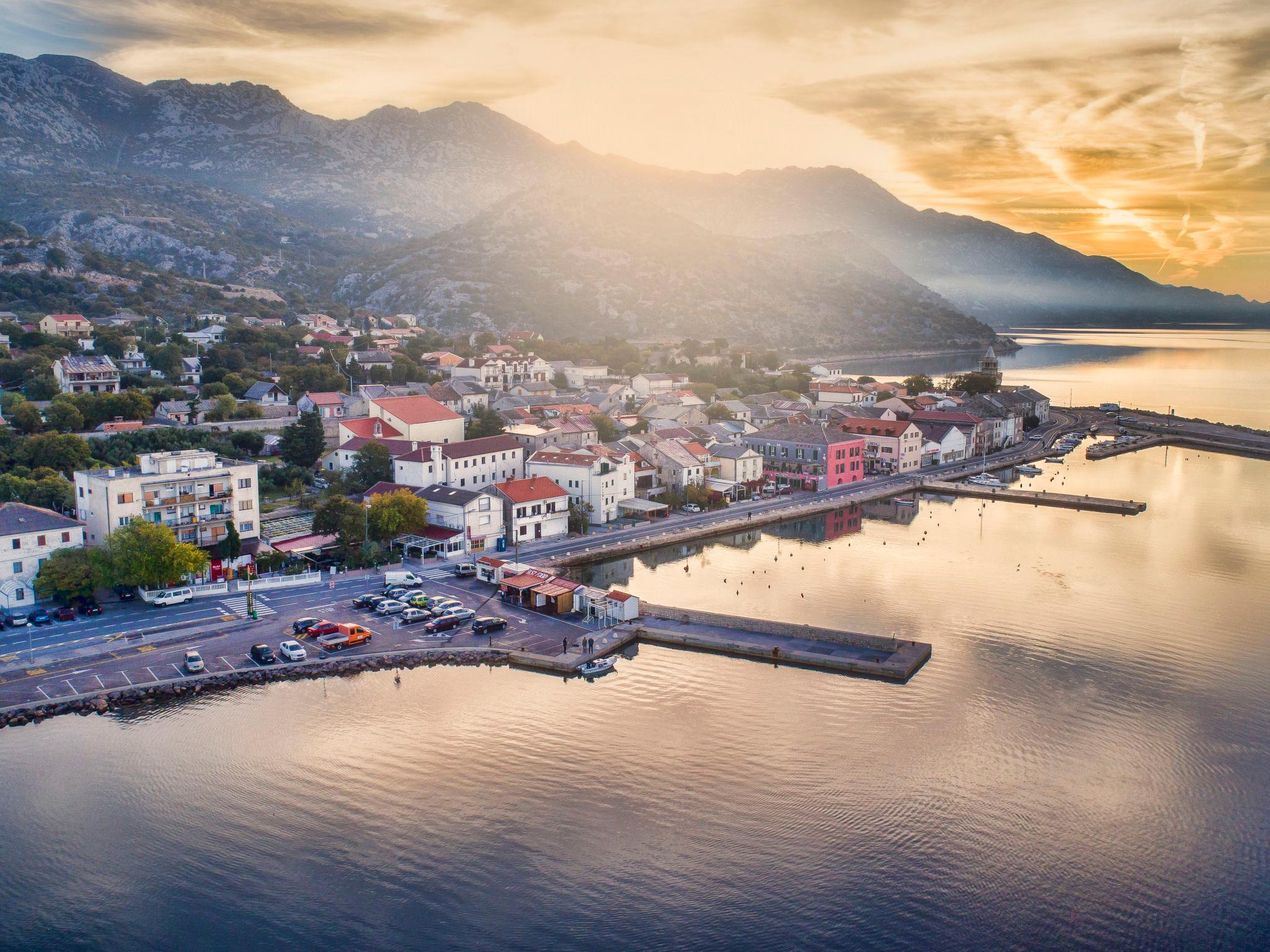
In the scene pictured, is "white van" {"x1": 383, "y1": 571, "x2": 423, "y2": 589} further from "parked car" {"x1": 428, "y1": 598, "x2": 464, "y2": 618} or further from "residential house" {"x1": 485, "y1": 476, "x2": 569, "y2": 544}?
"residential house" {"x1": 485, "y1": 476, "x2": 569, "y2": 544}

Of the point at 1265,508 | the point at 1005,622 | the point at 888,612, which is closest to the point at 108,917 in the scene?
the point at 888,612

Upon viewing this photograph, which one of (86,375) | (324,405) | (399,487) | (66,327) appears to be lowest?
(399,487)

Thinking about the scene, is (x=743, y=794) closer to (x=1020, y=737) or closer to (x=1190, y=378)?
(x=1020, y=737)

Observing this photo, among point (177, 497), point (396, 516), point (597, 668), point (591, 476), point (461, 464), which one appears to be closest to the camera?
point (597, 668)

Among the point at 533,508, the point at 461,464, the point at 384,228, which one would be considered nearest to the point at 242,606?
the point at 533,508

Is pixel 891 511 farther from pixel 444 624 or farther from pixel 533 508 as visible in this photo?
pixel 444 624

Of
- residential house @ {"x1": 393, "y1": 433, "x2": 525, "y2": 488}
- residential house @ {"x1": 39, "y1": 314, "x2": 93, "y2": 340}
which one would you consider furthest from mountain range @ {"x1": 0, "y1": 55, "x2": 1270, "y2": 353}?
residential house @ {"x1": 393, "y1": 433, "x2": 525, "y2": 488}
